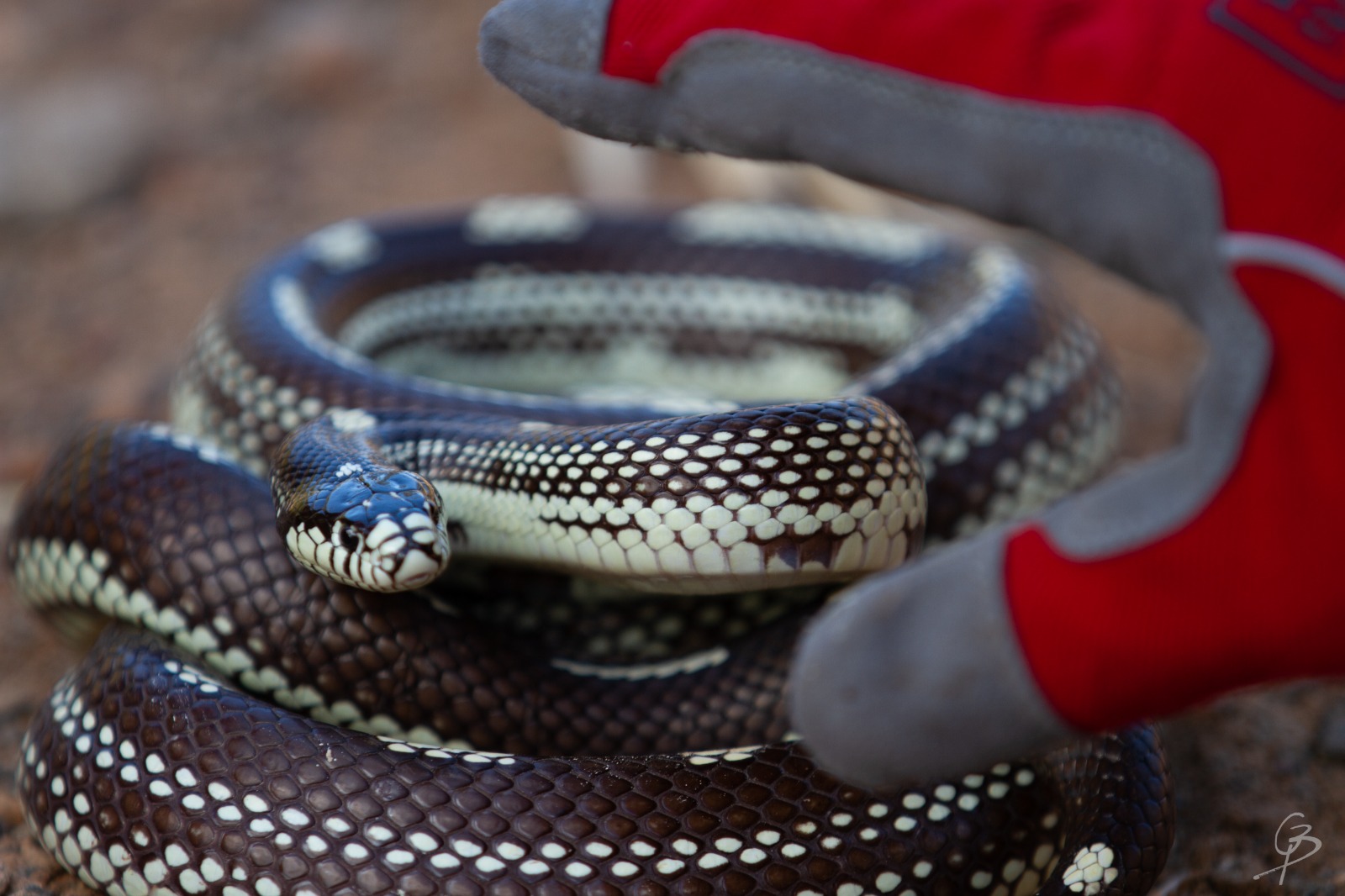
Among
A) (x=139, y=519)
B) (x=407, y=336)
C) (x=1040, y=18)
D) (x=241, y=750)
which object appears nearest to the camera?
(x=1040, y=18)

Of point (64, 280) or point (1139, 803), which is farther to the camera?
point (64, 280)

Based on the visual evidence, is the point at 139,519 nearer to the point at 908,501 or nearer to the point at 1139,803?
the point at 908,501

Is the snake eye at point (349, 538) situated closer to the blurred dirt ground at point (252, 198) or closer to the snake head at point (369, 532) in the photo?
the snake head at point (369, 532)

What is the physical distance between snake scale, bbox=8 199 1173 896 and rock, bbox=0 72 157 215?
3.98 m

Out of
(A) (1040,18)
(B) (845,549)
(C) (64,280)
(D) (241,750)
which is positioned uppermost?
(A) (1040,18)

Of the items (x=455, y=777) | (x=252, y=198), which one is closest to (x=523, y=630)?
(x=455, y=777)

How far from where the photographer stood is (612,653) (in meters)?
3.37

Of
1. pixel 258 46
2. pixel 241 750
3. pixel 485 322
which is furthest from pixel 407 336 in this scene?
pixel 258 46

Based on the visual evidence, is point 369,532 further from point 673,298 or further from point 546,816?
point 673,298

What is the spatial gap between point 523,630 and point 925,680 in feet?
5.98

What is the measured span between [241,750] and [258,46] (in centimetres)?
781

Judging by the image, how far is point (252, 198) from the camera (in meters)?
7.64

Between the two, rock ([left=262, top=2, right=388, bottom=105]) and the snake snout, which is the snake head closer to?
the snake snout

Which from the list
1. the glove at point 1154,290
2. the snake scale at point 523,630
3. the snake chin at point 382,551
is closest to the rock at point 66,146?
the snake scale at point 523,630
